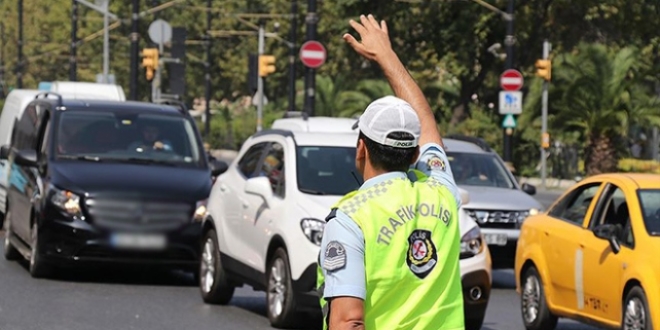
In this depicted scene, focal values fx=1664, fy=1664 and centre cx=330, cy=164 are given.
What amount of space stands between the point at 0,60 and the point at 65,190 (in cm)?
8546

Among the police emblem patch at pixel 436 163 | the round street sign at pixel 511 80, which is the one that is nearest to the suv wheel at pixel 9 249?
the police emblem patch at pixel 436 163

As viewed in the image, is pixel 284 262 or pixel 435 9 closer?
pixel 284 262

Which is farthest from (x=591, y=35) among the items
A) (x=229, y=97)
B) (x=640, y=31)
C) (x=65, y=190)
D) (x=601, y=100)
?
(x=65, y=190)

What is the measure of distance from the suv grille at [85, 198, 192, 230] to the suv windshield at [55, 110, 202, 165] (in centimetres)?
80

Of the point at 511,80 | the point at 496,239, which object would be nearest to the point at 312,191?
the point at 496,239

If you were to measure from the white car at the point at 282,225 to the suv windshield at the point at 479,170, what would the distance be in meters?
4.06

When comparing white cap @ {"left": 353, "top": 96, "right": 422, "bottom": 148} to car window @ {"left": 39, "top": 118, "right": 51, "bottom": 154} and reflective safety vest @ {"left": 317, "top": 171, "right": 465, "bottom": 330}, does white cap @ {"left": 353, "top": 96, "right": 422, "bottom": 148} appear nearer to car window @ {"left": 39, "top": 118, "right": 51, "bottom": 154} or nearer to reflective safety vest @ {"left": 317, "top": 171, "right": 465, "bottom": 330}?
reflective safety vest @ {"left": 317, "top": 171, "right": 465, "bottom": 330}

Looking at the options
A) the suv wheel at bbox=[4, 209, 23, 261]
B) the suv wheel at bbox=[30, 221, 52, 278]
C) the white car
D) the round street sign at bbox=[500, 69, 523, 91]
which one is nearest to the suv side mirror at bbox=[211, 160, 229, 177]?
the white car

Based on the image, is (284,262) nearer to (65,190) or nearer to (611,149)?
(65,190)

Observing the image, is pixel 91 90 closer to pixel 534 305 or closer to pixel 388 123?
pixel 534 305

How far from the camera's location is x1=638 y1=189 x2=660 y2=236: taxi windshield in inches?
464

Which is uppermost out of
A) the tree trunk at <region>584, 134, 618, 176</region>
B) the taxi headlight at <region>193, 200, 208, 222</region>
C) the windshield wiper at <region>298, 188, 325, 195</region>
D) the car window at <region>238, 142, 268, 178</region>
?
the car window at <region>238, 142, 268, 178</region>

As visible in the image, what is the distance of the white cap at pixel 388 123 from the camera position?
4.48 m

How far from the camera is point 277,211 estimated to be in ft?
43.4
